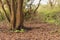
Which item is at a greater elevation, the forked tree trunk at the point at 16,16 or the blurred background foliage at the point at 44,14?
the forked tree trunk at the point at 16,16

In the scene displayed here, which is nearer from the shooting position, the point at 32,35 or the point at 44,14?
the point at 32,35

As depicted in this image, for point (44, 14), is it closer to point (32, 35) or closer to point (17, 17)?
point (17, 17)

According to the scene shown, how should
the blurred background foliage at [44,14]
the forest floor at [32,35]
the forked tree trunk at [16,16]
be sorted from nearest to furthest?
1. the forest floor at [32,35]
2. the forked tree trunk at [16,16]
3. the blurred background foliage at [44,14]

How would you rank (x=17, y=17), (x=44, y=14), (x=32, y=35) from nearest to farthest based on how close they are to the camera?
(x=32, y=35), (x=17, y=17), (x=44, y=14)

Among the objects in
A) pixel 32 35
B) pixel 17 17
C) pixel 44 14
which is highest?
pixel 17 17

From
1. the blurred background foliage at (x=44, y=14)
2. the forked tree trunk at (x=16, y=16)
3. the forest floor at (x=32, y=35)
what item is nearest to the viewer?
the forest floor at (x=32, y=35)

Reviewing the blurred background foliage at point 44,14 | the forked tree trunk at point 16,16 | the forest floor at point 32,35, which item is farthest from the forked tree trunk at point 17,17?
the blurred background foliage at point 44,14

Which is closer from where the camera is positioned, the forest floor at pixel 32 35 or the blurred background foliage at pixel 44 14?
the forest floor at pixel 32 35

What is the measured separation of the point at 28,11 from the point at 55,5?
19.2 feet

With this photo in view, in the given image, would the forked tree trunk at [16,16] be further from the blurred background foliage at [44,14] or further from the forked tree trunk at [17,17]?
the blurred background foliage at [44,14]

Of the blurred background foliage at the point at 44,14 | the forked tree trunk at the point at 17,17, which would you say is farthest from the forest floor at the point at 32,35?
the blurred background foliage at the point at 44,14

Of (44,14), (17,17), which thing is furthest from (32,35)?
(44,14)

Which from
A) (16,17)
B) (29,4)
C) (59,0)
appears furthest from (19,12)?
(59,0)

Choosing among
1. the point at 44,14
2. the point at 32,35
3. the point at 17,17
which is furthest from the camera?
the point at 44,14
